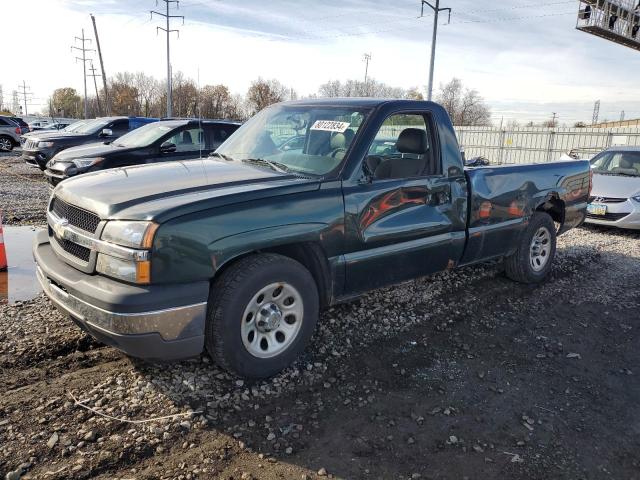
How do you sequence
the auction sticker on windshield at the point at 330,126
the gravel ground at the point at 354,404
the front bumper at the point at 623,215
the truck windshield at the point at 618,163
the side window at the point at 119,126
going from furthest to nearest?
the side window at the point at 119,126 < the truck windshield at the point at 618,163 < the front bumper at the point at 623,215 < the auction sticker on windshield at the point at 330,126 < the gravel ground at the point at 354,404

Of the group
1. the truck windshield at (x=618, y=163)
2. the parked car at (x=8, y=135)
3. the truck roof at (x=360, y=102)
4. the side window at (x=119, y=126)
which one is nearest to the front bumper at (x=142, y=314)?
the truck roof at (x=360, y=102)

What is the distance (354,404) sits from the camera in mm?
3205

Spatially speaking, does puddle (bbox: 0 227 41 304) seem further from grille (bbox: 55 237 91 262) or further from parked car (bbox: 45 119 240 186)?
parked car (bbox: 45 119 240 186)

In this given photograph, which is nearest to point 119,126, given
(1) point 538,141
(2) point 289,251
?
(2) point 289,251

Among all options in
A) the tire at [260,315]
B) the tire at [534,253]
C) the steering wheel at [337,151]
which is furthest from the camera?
the tire at [534,253]

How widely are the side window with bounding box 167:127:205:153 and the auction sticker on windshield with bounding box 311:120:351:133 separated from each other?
5591 mm

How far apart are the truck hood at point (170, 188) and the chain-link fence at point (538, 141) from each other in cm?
2179

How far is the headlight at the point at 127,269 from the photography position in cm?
279

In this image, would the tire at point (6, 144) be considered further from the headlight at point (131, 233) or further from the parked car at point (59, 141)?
the headlight at point (131, 233)

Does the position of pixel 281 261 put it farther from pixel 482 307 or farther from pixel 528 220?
pixel 528 220

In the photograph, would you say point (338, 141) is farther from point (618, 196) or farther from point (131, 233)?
point (618, 196)

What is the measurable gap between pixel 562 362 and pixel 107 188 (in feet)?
11.9

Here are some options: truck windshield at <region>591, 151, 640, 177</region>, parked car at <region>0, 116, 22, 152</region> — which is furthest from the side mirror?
parked car at <region>0, 116, 22, 152</region>

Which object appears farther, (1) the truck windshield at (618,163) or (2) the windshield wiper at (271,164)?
(1) the truck windshield at (618,163)
